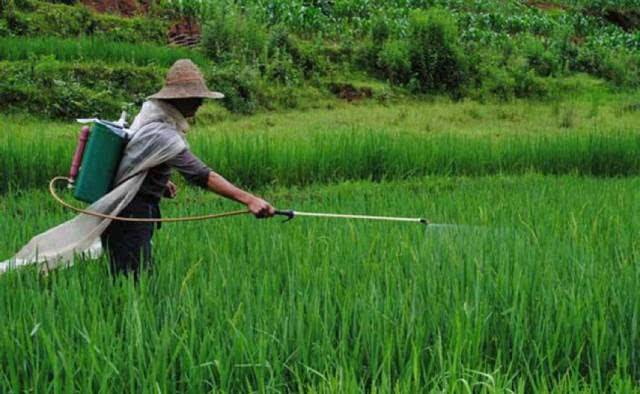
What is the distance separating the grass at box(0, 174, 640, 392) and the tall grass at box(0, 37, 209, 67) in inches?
279

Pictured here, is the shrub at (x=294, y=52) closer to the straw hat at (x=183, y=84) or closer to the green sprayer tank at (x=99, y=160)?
the straw hat at (x=183, y=84)

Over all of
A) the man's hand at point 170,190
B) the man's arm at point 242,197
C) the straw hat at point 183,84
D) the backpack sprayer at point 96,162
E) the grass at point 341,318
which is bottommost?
the grass at point 341,318

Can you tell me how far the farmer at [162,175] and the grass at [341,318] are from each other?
0.11 m

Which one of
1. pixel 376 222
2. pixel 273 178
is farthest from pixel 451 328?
pixel 273 178

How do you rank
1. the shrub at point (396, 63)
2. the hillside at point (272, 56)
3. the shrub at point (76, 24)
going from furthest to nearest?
the shrub at point (396, 63)
the shrub at point (76, 24)
the hillside at point (272, 56)

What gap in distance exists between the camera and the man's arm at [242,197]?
333cm

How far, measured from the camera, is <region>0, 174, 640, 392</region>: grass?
2312 millimetres

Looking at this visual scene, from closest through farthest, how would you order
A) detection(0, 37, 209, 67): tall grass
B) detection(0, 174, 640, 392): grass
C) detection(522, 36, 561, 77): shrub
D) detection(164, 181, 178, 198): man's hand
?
detection(0, 174, 640, 392): grass, detection(164, 181, 178, 198): man's hand, detection(0, 37, 209, 67): tall grass, detection(522, 36, 561, 77): shrub

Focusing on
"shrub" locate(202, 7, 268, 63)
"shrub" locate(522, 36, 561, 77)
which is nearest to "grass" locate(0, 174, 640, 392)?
"shrub" locate(202, 7, 268, 63)

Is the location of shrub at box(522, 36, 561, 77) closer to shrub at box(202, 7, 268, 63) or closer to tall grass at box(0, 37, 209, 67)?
shrub at box(202, 7, 268, 63)

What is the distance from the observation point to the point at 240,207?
5.88m

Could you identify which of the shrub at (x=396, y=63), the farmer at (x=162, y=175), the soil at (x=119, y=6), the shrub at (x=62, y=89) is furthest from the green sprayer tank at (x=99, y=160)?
the soil at (x=119, y=6)

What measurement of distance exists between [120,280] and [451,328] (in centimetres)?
127

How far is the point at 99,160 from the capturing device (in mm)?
3377
